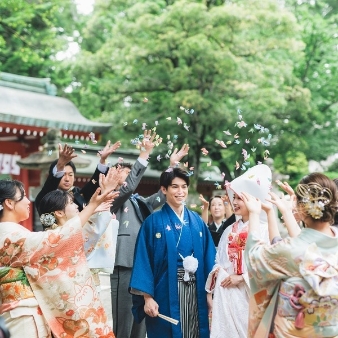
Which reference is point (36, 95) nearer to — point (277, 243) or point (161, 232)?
point (161, 232)

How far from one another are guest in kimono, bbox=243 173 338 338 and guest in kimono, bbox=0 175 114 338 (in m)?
1.28

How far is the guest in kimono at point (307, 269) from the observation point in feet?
10.5

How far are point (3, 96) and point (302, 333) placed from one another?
38.4 ft

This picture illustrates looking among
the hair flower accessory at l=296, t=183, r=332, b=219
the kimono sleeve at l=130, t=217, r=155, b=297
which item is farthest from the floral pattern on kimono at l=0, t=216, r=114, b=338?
the hair flower accessory at l=296, t=183, r=332, b=219

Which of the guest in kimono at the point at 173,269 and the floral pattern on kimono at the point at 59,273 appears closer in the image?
the floral pattern on kimono at the point at 59,273

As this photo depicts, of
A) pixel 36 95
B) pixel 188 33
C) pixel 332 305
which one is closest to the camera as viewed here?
pixel 332 305

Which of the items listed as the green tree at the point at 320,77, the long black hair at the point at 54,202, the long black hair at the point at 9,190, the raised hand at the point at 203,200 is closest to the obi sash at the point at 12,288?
the long black hair at the point at 9,190

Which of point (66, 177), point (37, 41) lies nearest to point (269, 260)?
point (66, 177)

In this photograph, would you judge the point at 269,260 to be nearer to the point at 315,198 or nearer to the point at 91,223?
the point at 315,198

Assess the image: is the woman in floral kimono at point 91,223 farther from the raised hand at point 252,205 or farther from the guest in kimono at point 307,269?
the guest in kimono at point 307,269

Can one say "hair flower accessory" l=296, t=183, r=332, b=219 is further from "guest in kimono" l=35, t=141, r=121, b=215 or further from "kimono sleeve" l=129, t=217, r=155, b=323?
"guest in kimono" l=35, t=141, r=121, b=215

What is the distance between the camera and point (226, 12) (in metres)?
15.7

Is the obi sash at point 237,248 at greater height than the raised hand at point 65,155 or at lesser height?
lesser

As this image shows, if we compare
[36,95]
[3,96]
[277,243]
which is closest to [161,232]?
[277,243]
